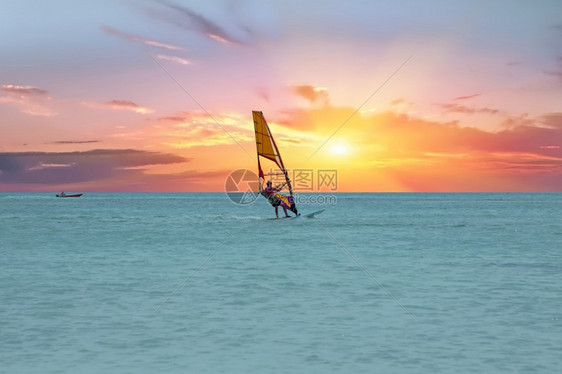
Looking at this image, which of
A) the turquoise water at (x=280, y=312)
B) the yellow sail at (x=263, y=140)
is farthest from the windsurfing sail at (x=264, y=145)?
the turquoise water at (x=280, y=312)

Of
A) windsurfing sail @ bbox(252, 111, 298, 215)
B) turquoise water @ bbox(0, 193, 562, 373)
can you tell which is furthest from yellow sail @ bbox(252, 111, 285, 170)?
turquoise water @ bbox(0, 193, 562, 373)

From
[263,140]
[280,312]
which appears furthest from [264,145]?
[280,312]

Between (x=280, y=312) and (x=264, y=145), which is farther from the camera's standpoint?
(x=264, y=145)

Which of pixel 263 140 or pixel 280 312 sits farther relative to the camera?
pixel 263 140

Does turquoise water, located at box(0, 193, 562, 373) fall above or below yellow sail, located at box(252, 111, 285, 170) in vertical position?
below

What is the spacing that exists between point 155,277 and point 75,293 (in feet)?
10.8

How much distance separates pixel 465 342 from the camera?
385 inches

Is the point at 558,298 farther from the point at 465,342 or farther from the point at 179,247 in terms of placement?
the point at 179,247

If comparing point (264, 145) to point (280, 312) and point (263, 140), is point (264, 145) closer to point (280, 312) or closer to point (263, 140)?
point (263, 140)

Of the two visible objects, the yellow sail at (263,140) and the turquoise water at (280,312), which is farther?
the yellow sail at (263,140)

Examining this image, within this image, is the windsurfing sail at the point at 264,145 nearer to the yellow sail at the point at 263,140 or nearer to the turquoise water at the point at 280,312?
the yellow sail at the point at 263,140

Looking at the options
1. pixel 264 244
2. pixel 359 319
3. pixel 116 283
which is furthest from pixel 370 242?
pixel 359 319

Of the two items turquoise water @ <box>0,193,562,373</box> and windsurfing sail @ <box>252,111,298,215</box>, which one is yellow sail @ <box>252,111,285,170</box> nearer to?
windsurfing sail @ <box>252,111,298,215</box>

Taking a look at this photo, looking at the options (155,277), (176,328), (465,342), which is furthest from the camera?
(155,277)
